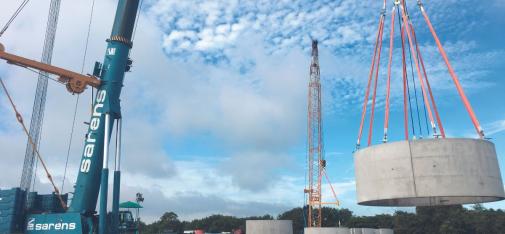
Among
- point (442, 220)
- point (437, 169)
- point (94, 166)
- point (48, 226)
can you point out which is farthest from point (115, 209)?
point (442, 220)

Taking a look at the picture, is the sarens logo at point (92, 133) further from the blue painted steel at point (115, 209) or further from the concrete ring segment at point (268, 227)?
the concrete ring segment at point (268, 227)

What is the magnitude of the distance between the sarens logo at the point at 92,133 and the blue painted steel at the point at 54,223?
2196mm

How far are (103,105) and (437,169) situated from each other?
1550 centimetres

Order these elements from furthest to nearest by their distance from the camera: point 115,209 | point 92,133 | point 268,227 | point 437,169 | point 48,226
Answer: point 268,227
point 92,133
point 115,209
point 48,226
point 437,169

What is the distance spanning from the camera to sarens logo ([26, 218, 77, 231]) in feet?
64.4

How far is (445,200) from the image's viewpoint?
1512 centimetres

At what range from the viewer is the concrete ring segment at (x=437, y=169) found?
11484 mm

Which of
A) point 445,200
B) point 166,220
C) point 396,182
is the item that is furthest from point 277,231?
point 166,220

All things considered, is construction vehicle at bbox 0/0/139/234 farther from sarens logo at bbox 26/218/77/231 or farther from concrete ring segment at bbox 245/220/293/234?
concrete ring segment at bbox 245/220/293/234

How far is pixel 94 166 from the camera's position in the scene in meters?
20.4

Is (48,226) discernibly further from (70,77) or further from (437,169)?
(437,169)

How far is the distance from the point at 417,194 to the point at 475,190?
→ 152 cm

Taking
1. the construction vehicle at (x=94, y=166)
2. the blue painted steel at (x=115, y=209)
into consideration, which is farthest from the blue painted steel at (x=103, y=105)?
the blue painted steel at (x=115, y=209)

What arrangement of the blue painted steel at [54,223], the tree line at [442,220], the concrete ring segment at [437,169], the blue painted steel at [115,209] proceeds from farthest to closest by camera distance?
the tree line at [442,220]
the blue painted steel at [115,209]
the blue painted steel at [54,223]
the concrete ring segment at [437,169]
